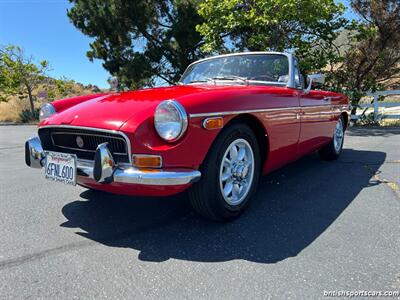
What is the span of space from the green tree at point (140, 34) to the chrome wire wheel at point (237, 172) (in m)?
12.3

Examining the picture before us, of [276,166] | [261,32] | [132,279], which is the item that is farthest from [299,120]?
[261,32]

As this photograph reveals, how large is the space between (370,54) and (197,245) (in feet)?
37.5

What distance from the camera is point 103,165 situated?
7.54 ft

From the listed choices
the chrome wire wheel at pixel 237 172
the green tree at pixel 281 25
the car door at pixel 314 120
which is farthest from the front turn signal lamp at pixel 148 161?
the green tree at pixel 281 25

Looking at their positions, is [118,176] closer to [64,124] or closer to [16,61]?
[64,124]

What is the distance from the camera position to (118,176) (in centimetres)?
230

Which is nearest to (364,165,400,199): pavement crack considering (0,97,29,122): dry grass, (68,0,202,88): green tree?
(68,0,202,88): green tree

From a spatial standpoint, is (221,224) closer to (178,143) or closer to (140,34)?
(178,143)

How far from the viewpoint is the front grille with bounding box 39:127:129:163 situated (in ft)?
7.84

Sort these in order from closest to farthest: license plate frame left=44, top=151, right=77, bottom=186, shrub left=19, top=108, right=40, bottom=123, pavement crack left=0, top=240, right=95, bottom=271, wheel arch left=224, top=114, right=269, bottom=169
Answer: pavement crack left=0, top=240, right=95, bottom=271 → license plate frame left=44, top=151, right=77, bottom=186 → wheel arch left=224, top=114, right=269, bottom=169 → shrub left=19, top=108, right=40, bottom=123

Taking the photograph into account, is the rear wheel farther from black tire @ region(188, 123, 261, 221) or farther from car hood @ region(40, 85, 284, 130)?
black tire @ region(188, 123, 261, 221)

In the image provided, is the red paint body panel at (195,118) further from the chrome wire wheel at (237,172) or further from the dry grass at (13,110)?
the dry grass at (13,110)

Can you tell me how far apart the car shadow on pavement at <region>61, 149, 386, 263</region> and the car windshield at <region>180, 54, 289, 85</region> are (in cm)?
113

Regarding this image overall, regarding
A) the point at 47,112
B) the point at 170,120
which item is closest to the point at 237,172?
the point at 170,120
